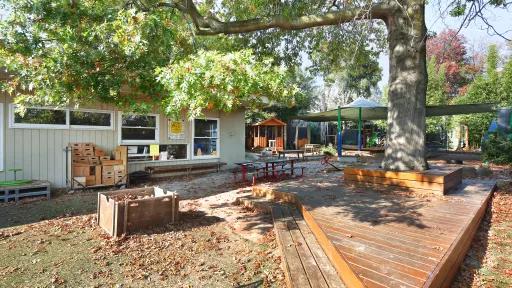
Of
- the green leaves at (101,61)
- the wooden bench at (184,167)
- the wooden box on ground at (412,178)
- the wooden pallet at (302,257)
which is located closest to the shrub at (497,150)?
the wooden box on ground at (412,178)

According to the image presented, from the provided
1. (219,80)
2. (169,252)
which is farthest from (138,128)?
(219,80)

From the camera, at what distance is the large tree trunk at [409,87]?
632cm

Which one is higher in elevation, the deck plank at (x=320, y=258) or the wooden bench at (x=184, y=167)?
the wooden bench at (x=184, y=167)

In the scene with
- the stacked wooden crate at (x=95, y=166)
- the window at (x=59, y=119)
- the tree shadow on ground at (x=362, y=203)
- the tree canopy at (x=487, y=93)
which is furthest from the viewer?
the tree canopy at (x=487, y=93)

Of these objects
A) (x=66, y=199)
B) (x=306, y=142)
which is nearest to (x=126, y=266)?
(x=66, y=199)

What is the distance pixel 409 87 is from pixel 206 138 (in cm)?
679

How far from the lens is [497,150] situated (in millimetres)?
10039

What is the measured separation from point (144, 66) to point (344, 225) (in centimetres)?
365

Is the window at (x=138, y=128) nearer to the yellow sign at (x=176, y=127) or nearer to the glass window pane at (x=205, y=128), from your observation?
the yellow sign at (x=176, y=127)

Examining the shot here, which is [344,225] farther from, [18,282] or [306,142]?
[306,142]

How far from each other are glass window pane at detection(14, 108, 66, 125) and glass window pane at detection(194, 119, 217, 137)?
401 cm

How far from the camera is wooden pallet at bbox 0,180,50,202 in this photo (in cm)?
639

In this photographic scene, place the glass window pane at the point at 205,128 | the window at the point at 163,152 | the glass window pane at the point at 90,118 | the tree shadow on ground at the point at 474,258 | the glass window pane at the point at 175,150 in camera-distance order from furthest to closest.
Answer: the glass window pane at the point at 205,128, the glass window pane at the point at 175,150, the window at the point at 163,152, the glass window pane at the point at 90,118, the tree shadow on ground at the point at 474,258

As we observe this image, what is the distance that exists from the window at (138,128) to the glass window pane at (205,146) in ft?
5.04
